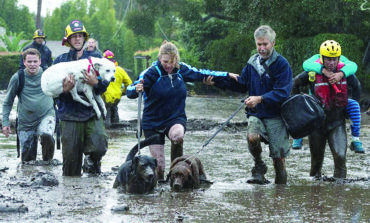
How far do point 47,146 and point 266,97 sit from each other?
3.94 metres

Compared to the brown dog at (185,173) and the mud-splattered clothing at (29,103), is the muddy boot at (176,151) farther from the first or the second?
the mud-splattered clothing at (29,103)

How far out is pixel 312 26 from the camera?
30031mm

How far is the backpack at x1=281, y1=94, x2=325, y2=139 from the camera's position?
8273mm

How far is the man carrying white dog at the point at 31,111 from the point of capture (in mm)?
10309

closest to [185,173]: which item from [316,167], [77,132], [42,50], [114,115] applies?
[77,132]

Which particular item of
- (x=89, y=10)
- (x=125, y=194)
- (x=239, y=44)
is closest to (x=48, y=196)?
(x=125, y=194)

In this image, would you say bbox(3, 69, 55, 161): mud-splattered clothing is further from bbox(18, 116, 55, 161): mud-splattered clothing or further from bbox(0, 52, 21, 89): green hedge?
bbox(0, 52, 21, 89): green hedge

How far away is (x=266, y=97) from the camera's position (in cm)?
806

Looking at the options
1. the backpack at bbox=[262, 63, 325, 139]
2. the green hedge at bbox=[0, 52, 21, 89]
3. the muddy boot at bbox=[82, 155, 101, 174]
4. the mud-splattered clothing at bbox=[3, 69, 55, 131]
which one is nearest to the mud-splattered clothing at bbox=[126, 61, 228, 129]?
the backpack at bbox=[262, 63, 325, 139]

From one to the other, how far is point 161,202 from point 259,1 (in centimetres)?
2224

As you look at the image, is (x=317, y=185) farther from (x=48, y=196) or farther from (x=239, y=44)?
(x=239, y=44)

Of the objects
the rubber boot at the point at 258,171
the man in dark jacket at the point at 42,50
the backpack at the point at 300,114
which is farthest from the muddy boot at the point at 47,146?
the man in dark jacket at the point at 42,50

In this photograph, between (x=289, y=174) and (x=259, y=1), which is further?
(x=259, y=1)

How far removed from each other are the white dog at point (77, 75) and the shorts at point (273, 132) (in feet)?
6.72
